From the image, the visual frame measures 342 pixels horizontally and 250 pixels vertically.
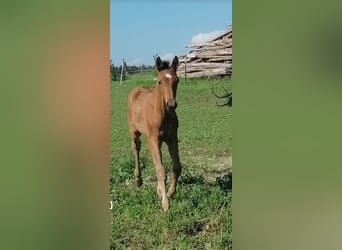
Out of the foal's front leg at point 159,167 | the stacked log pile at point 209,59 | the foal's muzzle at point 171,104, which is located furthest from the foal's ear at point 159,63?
the foal's front leg at point 159,167

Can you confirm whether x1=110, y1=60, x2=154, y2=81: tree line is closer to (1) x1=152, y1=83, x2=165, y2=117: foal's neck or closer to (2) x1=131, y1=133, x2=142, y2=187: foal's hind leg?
(1) x1=152, y1=83, x2=165, y2=117: foal's neck

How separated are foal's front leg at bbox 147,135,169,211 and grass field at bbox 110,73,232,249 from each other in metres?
0.03

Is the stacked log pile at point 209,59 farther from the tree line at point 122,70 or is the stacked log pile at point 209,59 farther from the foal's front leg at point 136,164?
the foal's front leg at point 136,164

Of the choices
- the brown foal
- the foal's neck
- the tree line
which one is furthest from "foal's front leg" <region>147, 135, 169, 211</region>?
the tree line

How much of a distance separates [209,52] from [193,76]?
0.17m

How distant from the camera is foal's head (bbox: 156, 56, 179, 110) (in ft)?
9.62

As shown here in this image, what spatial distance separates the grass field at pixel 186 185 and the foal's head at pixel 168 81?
0.04m

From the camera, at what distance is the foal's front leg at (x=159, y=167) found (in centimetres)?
294

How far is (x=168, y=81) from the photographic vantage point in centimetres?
296
